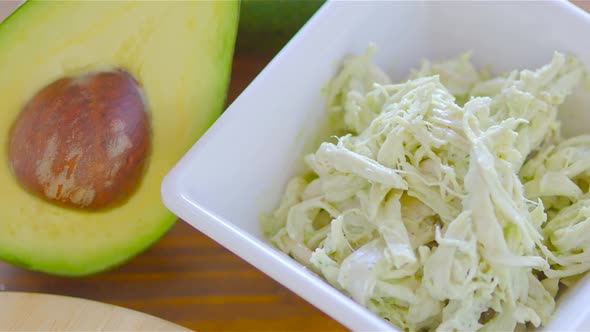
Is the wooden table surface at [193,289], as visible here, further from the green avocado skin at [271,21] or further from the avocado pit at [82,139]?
the green avocado skin at [271,21]

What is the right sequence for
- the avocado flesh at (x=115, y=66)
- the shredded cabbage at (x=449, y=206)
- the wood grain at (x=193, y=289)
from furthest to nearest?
the wood grain at (x=193, y=289) < the avocado flesh at (x=115, y=66) < the shredded cabbage at (x=449, y=206)

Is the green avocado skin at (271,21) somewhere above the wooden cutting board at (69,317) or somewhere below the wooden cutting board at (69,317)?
above

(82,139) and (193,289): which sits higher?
(82,139)

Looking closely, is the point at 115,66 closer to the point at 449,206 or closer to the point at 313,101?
the point at 313,101

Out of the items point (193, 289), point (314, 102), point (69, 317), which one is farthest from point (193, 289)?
point (314, 102)

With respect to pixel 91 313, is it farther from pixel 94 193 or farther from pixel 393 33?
pixel 393 33

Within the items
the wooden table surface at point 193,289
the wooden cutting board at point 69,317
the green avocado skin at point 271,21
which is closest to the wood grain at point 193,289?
the wooden table surface at point 193,289

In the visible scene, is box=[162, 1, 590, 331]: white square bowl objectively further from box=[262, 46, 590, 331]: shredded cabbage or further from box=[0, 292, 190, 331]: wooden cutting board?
box=[0, 292, 190, 331]: wooden cutting board

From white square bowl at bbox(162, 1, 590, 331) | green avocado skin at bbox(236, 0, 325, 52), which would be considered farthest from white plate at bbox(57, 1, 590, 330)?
green avocado skin at bbox(236, 0, 325, 52)
